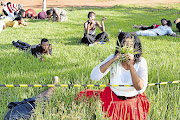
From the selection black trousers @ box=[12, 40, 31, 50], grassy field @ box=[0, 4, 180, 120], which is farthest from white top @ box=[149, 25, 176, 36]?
black trousers @ box=[12, 40, 31, 50]

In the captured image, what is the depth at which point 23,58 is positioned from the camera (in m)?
5.69

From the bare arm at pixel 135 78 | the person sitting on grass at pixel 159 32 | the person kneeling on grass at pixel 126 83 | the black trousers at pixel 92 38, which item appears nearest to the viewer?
the bare arm at pixel 135 78

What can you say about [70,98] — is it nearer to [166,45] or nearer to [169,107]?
[169,107]

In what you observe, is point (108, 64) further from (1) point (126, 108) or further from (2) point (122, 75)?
(1) point (126, 108)

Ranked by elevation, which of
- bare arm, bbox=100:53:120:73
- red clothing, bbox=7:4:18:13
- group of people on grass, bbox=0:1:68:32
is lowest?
bare arm, bbox=100:53:120:73

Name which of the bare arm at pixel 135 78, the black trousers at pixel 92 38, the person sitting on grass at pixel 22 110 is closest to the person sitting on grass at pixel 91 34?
the black trousers at pixel 92 38

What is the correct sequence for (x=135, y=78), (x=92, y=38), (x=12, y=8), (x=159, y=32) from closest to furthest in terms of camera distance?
(x=135, y=78) → (x=92, y=38) → (x=159, y=32) → (x=12, y=8)

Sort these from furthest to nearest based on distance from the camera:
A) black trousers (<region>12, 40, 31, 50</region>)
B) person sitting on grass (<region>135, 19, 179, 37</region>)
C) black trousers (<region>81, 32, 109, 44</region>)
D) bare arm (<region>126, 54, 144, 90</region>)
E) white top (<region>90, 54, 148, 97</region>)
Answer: person sitting on grass (<region>135, 19, 179, 37</region>)
black trousers (<region>81, 32, 109, 44</region>)
black trousers (<region>12, 40, 31, 50</region>)
white top (<region>90, 54, 148, 97</region>)
bare arm (<region>126, 54, 144, 90</region>)

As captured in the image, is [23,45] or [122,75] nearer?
[122,75]

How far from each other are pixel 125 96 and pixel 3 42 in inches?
239

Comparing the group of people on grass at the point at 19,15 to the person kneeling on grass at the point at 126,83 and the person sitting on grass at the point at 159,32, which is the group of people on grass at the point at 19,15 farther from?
the person kneeling on grass at the point at 126,83

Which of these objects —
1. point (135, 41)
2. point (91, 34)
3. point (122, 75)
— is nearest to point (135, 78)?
point (122, 75)

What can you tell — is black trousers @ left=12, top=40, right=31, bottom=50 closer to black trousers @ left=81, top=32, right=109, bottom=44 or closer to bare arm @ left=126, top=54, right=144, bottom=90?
black trousers @ left=81, top=32, right=109, bottom=44

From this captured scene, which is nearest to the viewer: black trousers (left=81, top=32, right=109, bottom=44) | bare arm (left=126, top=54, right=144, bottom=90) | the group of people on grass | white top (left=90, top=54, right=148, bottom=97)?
bare arm (left=126, top=54, right=144, bottom=90)
